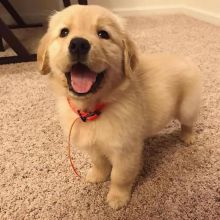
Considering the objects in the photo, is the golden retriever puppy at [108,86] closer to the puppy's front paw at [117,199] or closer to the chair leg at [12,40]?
the puppy's front paw at [117,199]

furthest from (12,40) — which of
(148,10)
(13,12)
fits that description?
(148,10)

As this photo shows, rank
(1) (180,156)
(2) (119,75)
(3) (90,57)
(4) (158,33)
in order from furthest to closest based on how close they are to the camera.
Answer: (4) (158,33), (1) (180,156), (2) (119,75), (3) (90,57)

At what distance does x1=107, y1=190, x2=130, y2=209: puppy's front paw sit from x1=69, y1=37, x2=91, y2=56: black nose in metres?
0.50

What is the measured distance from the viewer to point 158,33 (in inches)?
88.4

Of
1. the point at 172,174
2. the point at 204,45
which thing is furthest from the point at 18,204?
the point at 204,45

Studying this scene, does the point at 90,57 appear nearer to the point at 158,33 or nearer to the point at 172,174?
the point at 172,174

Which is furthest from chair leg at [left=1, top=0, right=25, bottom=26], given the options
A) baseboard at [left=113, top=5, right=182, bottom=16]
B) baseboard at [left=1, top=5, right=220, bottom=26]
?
baseboard at [left=113, top=5, right=182, bottom=16]

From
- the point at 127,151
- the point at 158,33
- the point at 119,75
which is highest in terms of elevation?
the point at 119,75

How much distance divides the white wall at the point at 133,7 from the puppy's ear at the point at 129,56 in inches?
66.7

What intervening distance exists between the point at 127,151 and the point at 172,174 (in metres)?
0.28

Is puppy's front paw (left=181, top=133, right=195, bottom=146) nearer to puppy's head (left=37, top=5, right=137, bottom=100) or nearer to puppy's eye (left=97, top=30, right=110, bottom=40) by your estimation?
puppy's head (left=37, top=5, right=137, bottom=100)

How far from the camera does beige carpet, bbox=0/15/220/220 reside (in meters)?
1.04

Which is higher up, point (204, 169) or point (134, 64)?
point (134, 64)

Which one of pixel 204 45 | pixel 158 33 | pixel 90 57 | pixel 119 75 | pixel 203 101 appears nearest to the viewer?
pixel 90 57
